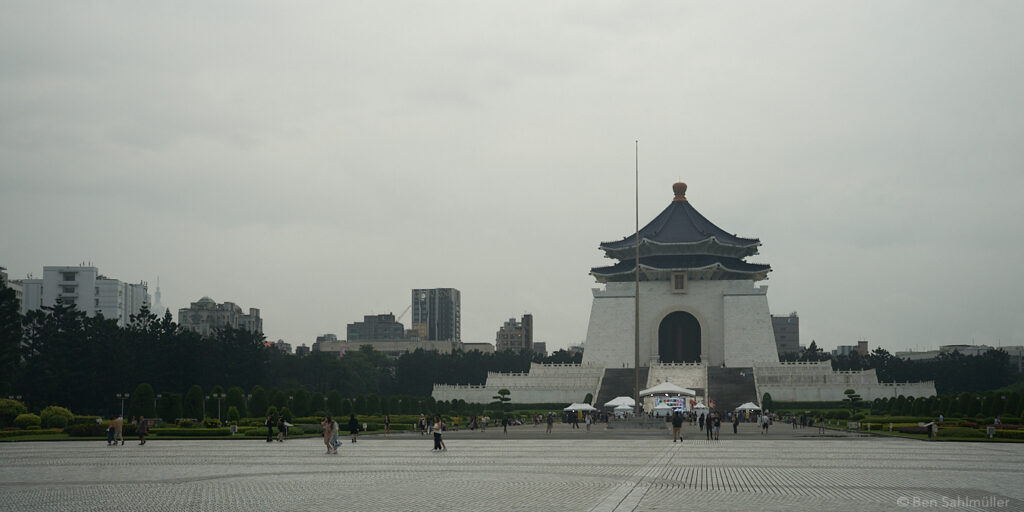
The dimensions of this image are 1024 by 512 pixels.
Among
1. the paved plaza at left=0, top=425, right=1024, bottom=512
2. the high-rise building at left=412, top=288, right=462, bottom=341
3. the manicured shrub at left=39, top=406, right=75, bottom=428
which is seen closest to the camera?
the paved plaza at left=0, top=425, right=1024, bottom=512

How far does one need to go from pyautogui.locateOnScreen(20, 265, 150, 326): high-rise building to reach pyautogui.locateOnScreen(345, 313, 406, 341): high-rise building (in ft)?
248

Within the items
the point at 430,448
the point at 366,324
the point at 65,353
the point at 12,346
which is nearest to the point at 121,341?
the point at 65,353

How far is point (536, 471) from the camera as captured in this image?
17.3 meters

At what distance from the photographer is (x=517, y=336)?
17062cm

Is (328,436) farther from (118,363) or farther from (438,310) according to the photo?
(438,310)

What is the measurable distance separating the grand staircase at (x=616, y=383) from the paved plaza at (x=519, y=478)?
32.2 metres

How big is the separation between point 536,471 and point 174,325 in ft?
153

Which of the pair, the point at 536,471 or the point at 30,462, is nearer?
the point at 536,471

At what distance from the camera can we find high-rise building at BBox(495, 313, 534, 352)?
16812cm

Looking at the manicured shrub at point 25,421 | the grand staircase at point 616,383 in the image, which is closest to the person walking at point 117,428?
the manicured shrub at point 25,421

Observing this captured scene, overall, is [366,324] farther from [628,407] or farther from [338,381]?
[628,407]

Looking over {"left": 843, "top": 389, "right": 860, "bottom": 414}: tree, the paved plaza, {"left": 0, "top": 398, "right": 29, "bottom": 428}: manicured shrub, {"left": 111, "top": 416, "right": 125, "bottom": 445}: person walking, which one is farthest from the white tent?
{"left": 0, "top": 398, "right": 29, "bottom": 428}: manicured shrub

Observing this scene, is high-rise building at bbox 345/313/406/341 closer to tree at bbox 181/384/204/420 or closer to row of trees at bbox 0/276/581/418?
row of trees at bbox 0/276/581/418

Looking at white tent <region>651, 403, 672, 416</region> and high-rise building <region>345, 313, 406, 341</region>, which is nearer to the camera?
white tent <region>651, 403, 672, 416</region>
